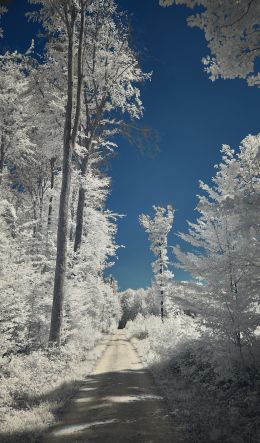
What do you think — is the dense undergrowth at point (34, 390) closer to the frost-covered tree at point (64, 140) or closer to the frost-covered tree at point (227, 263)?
the frost-covered tree at point (64, 140)

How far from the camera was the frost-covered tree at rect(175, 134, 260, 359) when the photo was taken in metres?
7.55

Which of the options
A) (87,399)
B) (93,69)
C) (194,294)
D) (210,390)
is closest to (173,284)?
(194,294)

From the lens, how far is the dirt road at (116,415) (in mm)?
5910

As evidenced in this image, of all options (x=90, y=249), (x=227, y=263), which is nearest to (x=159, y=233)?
(x=90, y=249)

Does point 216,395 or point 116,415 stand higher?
point 216,395

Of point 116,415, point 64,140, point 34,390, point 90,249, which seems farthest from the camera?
point 90,249

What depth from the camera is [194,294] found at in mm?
9039

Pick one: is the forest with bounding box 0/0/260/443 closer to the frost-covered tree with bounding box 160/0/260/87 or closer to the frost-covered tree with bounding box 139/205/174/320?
the frost-covered tree with bounding box 160/0/260/87

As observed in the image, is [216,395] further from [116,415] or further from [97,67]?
[97,67]

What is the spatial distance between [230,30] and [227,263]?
5.10 m

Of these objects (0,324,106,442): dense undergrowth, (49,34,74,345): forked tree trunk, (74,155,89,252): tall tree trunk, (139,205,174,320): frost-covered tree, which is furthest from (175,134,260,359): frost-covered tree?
(139,205,174,320): frost-covered tree

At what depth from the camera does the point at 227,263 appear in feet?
27.7

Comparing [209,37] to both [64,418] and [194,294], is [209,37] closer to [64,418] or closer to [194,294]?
[194,294]

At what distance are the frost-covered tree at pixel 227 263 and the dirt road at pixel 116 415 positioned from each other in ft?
8.26
